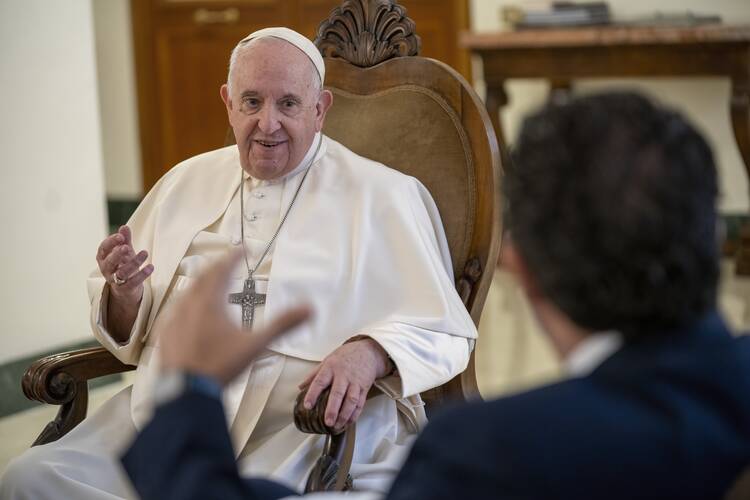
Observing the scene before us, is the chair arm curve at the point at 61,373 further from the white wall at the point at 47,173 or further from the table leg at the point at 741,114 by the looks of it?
the table leg at the point at 741,114

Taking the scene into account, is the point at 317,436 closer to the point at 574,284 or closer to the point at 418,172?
the point at 418,172

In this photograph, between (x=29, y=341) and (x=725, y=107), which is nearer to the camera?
(x=29, y=341)

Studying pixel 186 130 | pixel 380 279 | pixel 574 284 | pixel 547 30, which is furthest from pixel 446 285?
pixel 186 130

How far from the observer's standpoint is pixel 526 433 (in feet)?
4.05

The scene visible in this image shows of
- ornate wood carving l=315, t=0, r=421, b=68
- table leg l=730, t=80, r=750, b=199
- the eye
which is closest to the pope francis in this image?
the eye

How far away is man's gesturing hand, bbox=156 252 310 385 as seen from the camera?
134 centimetres

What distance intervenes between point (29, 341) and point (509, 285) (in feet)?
10.3

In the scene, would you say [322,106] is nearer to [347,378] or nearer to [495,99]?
[347,378]

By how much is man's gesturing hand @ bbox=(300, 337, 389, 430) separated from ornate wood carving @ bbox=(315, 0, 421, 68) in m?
1.01

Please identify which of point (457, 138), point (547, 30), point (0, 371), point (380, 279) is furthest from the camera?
point (547, 30)

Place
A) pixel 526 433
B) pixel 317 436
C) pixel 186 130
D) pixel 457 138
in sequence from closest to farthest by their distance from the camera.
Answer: pixel 526 433 < pixel 317 436 < pixel 457 138 < pixel 186 130

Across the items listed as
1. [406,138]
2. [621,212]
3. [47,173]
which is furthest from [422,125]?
[47,173]

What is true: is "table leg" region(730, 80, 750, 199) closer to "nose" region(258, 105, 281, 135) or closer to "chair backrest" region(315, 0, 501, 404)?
"chair backrest" region(315, 0, 501, 404)

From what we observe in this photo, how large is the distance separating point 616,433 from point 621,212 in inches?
9.6
